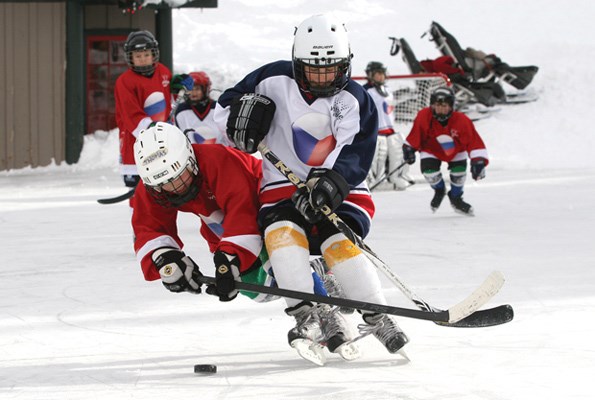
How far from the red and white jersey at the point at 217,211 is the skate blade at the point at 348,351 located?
0.41 m

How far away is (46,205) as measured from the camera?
369 inches

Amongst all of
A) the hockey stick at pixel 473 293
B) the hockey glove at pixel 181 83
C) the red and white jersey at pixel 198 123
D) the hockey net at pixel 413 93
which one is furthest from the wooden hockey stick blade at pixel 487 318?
the hockey net at pixel 413 93

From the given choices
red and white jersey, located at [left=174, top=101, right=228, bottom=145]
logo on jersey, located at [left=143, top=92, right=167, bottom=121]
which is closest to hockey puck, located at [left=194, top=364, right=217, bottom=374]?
logo on jersey, located at [left=143, top=92, right=167, bottom=121]

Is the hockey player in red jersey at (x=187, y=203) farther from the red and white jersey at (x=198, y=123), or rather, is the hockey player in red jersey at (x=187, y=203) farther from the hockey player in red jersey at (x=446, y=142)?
the hockey player in red jersey at (x=446, y=142)

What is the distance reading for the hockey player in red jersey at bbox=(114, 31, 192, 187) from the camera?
21.1ft

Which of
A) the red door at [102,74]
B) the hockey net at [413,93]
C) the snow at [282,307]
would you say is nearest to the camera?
the snow at [282,307]

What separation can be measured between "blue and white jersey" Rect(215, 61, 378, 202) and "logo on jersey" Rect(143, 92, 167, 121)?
2.73 meters

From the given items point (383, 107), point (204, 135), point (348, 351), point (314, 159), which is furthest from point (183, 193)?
point (383, 107)

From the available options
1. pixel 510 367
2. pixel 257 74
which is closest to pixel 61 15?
pixel 257 74

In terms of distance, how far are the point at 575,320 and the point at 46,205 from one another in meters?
6.03

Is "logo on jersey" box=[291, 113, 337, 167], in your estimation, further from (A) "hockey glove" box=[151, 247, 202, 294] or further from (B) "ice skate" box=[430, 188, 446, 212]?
(B) "ice skate" box=[430, 188, 446, 212]

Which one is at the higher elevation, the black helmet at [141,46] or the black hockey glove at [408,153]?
the black helmet at [141,46]

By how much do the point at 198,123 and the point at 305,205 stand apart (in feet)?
13.4

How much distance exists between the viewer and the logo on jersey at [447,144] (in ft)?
27.5
